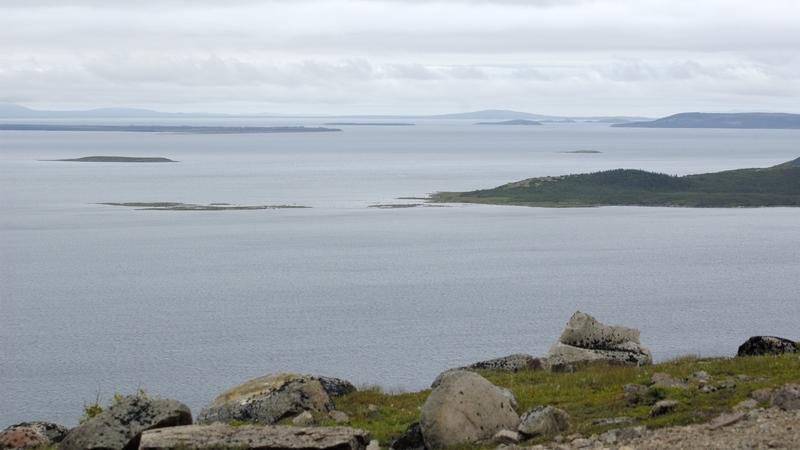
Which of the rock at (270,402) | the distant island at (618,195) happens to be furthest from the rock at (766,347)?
the distant island at (618,195)

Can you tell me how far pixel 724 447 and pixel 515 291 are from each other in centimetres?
7543

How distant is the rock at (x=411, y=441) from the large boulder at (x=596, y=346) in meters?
8.15

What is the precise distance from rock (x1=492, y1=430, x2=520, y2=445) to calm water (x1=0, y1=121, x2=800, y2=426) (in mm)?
16598

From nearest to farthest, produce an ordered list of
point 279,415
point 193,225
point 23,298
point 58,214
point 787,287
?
point 279,415, point 23,298, point 787,287, point 193,225, point 58,214

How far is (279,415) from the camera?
22.2 meters

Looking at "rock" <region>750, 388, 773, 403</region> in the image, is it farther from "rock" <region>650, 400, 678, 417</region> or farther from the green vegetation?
"rock" <region>650, 400, 678, 417</region>

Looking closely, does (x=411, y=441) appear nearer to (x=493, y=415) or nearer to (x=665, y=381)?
(x=493, y=415)

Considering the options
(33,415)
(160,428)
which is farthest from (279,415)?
(33,415)

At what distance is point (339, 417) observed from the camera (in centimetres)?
2205

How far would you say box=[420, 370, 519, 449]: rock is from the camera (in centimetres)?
1891

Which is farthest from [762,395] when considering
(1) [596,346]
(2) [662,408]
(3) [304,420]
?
(1) [596,346]

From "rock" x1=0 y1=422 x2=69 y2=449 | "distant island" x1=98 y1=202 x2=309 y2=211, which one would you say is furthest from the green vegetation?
"distant island" x1=98 y1=202 x2=309 y2=211

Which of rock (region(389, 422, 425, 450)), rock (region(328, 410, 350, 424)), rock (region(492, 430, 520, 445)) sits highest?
rock (region(492, 430, 520, 445))

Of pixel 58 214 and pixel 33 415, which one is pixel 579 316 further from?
pixel 58 214
